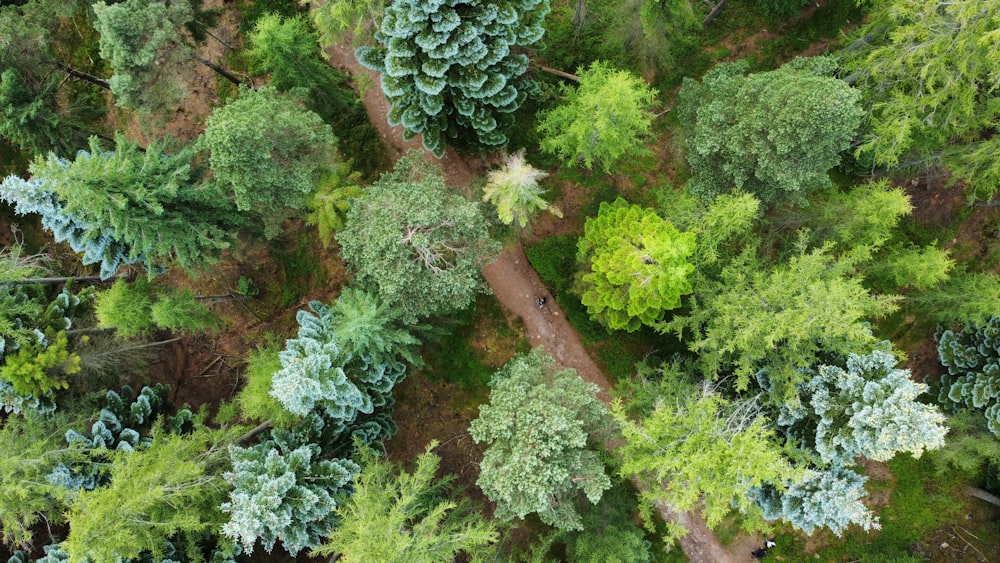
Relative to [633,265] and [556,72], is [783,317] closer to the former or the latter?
[633,265]

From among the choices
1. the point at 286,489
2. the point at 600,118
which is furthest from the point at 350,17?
the point at 286,489

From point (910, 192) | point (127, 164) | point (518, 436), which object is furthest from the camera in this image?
point (910, 192)

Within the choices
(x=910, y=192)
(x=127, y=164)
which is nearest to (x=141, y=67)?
(x=127, y=164)

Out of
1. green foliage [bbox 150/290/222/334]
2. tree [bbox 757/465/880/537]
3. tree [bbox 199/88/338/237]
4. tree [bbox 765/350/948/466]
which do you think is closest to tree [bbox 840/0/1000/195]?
tree [bbox 765/350/948/466]

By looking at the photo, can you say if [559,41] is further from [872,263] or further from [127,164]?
[127,164]

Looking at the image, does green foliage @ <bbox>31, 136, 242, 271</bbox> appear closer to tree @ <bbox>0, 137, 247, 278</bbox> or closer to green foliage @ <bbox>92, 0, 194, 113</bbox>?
tree @ <bbox>0, 137, 247, 278</bbox>
